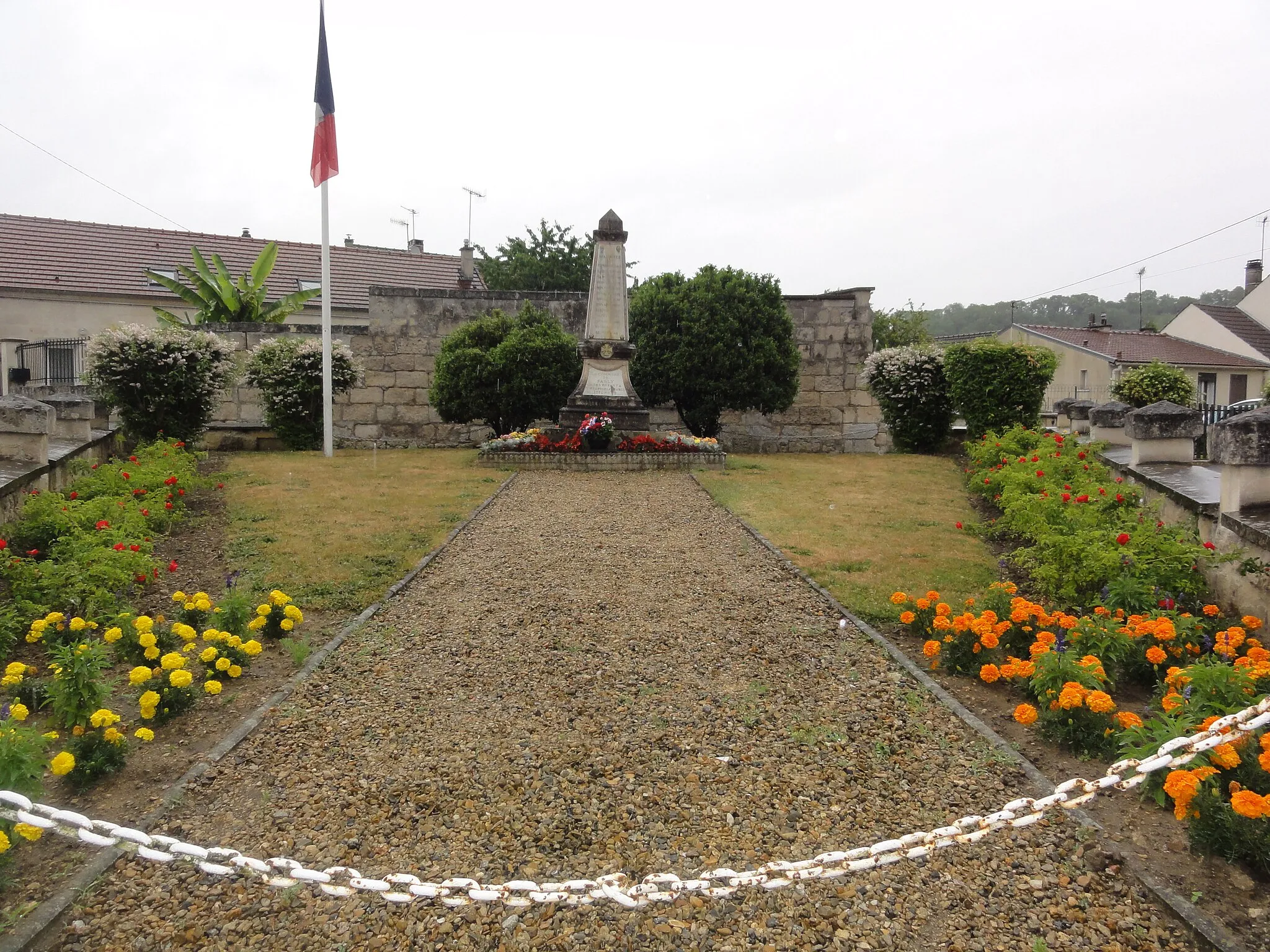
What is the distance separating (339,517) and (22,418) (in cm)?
252

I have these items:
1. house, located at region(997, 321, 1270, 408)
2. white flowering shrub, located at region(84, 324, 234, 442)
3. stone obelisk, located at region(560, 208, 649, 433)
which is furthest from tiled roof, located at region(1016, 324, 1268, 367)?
white flowering shrub, located at region(84, 324, 234, 442)

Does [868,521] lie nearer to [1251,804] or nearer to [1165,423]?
[1165,423]

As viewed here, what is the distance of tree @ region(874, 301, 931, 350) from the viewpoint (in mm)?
36084

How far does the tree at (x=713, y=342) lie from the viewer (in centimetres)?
1408

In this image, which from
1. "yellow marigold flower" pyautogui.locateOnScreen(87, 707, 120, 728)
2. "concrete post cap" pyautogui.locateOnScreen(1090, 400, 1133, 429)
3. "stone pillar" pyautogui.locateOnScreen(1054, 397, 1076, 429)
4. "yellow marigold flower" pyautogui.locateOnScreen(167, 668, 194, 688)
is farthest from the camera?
"stone pillar" pyautogui.locateOnScreen(1054, 397, 1076, 429)

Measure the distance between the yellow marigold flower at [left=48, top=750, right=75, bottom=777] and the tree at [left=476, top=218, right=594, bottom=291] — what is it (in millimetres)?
31640

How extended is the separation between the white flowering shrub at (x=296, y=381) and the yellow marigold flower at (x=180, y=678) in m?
9.91

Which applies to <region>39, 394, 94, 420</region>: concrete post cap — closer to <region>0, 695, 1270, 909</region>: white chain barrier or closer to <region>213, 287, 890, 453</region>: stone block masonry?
<region>213, 287, 890, 453</region>: stone block masonry

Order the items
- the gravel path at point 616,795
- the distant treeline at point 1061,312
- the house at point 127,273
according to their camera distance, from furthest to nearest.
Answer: the distant treeline at point 1061,312, the house at point 127,273, the gravel path at point 616,795

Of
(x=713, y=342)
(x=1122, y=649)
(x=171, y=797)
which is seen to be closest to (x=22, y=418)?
(x=171, y=797)

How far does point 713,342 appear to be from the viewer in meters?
14.1

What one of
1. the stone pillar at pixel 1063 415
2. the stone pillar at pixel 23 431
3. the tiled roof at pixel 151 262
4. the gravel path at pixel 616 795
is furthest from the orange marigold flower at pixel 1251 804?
the tiled roof at pixel 151 262

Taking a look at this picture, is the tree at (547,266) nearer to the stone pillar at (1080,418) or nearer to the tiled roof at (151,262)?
the tiled roof at (151,262)

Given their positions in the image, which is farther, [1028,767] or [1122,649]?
[1122,649]
